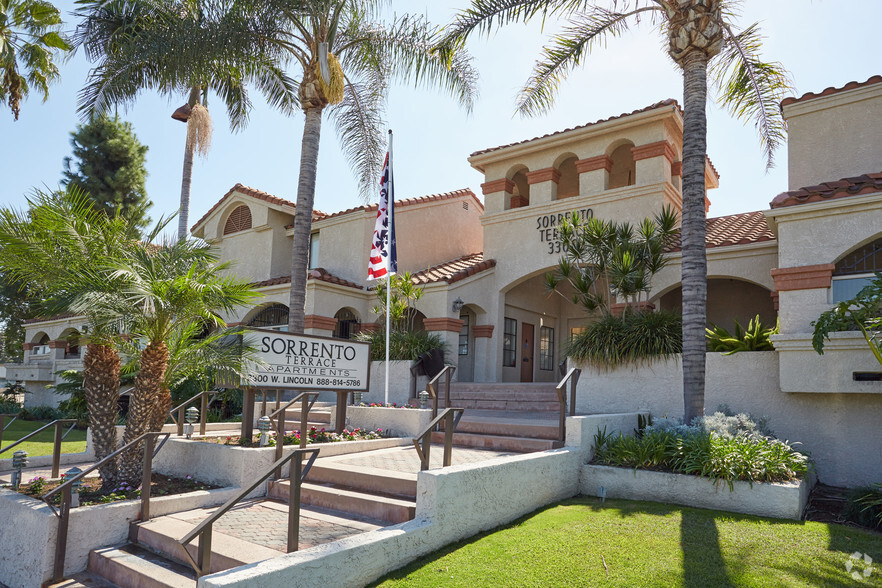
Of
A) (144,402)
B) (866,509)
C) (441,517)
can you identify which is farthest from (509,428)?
(144,402)

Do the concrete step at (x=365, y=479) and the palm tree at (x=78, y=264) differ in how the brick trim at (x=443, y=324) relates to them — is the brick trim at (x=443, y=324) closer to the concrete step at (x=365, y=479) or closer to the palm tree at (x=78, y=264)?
the concrete step at (x=365, y=479)

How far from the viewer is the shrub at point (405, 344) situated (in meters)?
14.9

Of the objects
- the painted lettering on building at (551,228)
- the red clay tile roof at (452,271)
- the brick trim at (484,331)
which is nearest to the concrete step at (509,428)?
the red clay tile roof at (452,271)

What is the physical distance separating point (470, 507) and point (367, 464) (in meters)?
2.10

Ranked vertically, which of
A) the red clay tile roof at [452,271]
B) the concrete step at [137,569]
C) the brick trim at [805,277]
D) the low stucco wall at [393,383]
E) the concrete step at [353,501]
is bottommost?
the concrete step at [137,569]

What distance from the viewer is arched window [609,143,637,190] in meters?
17.8

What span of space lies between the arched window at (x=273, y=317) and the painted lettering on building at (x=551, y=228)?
843cm

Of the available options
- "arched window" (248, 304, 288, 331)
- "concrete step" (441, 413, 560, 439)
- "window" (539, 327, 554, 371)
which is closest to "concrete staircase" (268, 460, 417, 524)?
"concrete step" (441, 413, 560, 439)

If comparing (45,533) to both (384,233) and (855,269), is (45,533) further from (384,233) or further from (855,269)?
(855,269)

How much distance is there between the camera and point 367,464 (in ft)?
25.2

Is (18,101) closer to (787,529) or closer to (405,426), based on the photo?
(405,426)

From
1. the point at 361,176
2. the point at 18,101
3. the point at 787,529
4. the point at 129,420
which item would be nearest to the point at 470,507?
the point at 787,529

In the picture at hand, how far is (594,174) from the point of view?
1591cm

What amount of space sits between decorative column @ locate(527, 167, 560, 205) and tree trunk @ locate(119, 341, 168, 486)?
1196 centimetres
